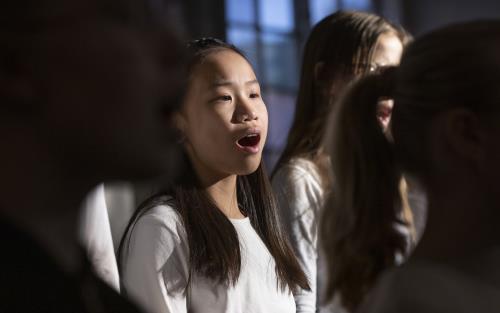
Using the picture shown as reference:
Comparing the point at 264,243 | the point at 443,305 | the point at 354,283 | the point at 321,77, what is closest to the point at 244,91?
the point at 264,243

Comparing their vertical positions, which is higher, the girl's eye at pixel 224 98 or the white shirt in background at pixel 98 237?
the girl's eye at pixel 224 98

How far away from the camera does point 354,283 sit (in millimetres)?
1629

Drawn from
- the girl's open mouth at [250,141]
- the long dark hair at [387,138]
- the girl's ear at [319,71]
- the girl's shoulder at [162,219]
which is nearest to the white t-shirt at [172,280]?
the girl's shoulder at [162,219]

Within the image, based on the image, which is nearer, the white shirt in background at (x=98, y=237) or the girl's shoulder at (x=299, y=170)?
the white shirt in background at (x=98, y=237)

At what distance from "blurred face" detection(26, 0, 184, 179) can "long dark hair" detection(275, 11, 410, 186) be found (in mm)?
1514

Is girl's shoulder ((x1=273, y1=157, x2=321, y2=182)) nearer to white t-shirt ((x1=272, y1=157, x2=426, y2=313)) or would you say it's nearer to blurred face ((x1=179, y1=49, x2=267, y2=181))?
white t-shirt ((x1=272, y1=157, x2=426, y2=313))

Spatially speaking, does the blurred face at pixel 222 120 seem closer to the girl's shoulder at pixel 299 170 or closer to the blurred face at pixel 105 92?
the girl's shoulder at pixel 299 170

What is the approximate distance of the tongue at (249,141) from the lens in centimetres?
226

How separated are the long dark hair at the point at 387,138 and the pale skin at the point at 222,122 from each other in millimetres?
544

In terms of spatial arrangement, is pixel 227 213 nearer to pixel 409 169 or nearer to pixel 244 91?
pixel 244 91

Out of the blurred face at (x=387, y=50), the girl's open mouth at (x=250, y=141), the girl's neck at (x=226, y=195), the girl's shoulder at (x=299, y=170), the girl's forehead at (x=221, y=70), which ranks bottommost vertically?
the girl's shoulder at (x=299, y=170)

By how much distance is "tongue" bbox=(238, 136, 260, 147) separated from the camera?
2256 mm

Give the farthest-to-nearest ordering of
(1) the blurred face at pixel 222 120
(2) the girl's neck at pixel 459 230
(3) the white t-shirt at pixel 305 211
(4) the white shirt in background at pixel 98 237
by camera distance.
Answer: (3) the white t-shirt at pixel 305 211, (1) the blurred face at pixel 222 120, (4) the white shirt in background at pixel 98 237, (2) the girl's neck at pixel 459 230

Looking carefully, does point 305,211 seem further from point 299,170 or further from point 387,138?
point 387,138
